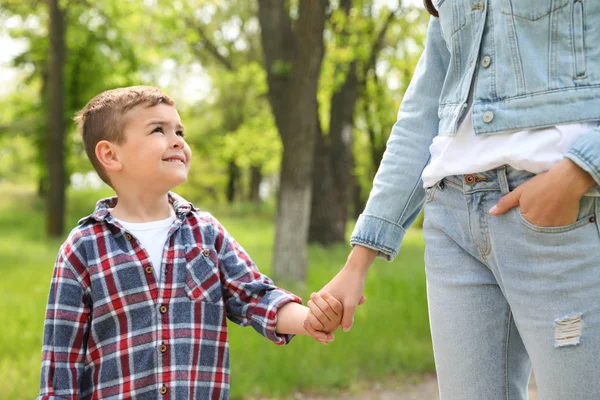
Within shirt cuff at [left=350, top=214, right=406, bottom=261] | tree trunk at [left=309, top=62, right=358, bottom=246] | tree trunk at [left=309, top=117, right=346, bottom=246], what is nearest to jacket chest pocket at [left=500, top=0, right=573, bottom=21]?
shirt cuff at [left=350, top=214, right=406, bottom=261]

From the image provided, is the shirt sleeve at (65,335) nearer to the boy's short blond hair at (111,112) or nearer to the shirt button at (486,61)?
the boy's short blond hair at (111,112)

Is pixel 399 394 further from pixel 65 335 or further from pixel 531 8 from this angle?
pixel 531 8

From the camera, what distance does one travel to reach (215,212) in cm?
2089

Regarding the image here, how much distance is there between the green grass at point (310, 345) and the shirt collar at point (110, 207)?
8.92 feet

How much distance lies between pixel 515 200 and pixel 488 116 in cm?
21

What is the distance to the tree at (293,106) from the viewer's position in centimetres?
697

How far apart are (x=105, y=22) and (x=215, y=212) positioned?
27.4ft

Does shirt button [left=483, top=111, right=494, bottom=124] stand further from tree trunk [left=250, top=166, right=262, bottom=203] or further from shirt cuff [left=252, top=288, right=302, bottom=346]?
tree trunk [left=250, top=166, right=262, bottom=203]

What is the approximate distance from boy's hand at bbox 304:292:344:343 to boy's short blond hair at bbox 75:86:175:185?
0.79 m

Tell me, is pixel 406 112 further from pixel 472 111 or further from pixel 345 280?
pixel 345 280

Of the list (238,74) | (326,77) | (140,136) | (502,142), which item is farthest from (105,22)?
(502,142)

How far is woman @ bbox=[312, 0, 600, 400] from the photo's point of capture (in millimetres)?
1471

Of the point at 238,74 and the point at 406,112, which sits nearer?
the point at 406,112

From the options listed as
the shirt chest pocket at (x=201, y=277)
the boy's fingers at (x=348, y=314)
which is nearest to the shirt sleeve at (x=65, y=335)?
the shirt chest pocket at (x=201, y=277)
